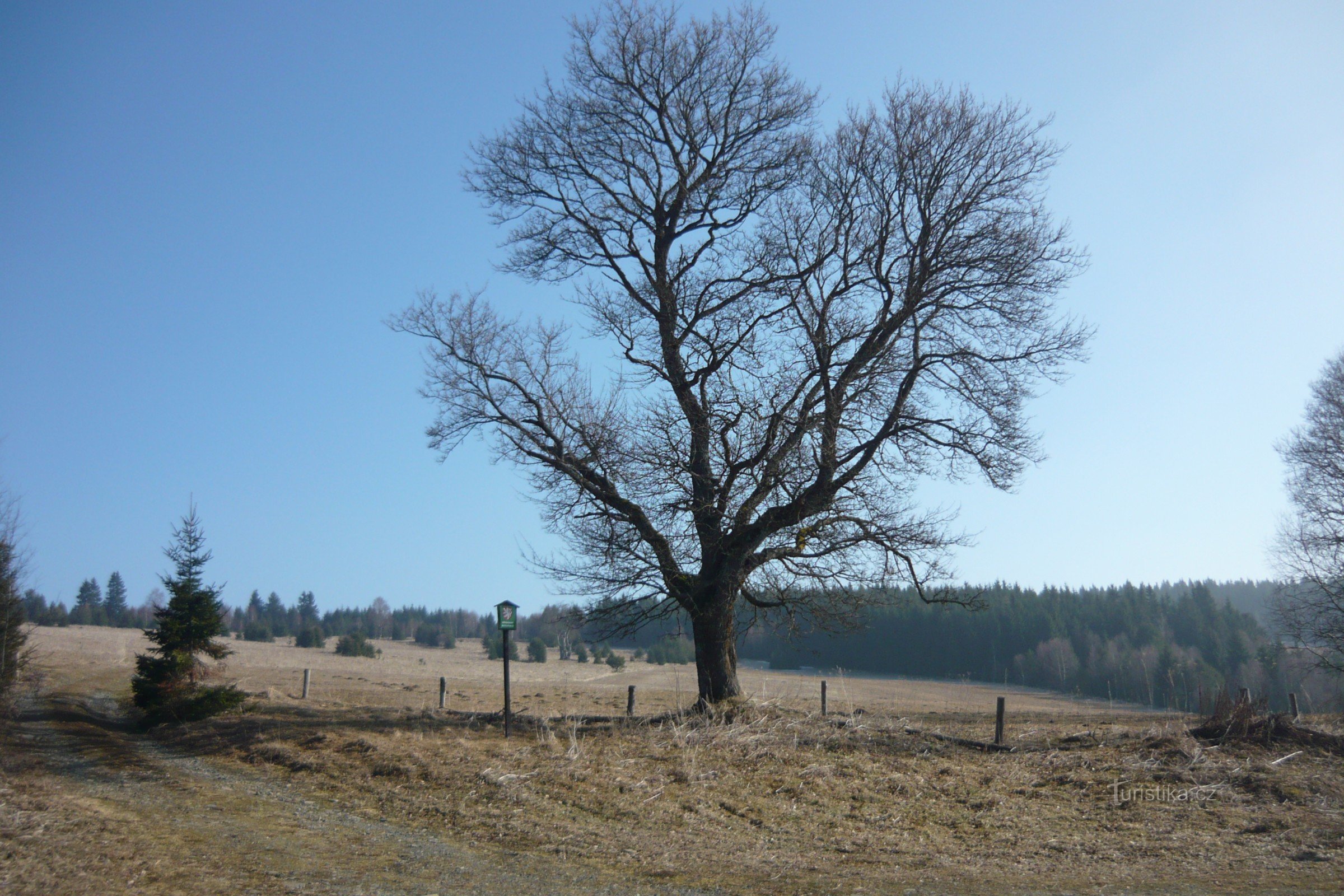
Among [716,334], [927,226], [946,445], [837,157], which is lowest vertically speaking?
[946,445]

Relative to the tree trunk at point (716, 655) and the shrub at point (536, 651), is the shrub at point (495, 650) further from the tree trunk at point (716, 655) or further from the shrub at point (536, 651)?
the tree trunk at point (716, 655)

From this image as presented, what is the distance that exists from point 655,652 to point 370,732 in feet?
149

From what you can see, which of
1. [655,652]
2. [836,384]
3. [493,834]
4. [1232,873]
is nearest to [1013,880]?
[1232,873]

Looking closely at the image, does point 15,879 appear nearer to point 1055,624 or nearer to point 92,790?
point 92,790

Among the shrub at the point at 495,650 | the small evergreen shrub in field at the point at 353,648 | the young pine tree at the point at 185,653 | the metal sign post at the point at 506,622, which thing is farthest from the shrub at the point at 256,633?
the metal sign post at the point at 506,622

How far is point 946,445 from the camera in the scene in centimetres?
1290

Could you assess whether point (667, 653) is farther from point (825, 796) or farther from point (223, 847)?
point (223, 847)

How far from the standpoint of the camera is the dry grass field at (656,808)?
6.30 m

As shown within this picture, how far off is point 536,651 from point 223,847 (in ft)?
186

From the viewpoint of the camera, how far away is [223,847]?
22.2ft

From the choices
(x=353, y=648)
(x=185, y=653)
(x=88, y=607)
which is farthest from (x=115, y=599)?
(x=185, y=653)

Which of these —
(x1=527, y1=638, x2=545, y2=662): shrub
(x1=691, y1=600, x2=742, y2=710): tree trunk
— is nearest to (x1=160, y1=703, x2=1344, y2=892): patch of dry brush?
(x1=691, y1=600, x2=742, y2=710): tree trunk

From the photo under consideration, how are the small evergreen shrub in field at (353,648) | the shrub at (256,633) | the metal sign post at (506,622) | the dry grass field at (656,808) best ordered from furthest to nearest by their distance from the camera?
1. the shrub at (256,633)
2. the small evergreen shrub in field at (353,648)
3. the metal sign post at (506,622)
4. the dry grass field at (656,808)

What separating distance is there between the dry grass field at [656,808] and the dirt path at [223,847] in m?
0.03
